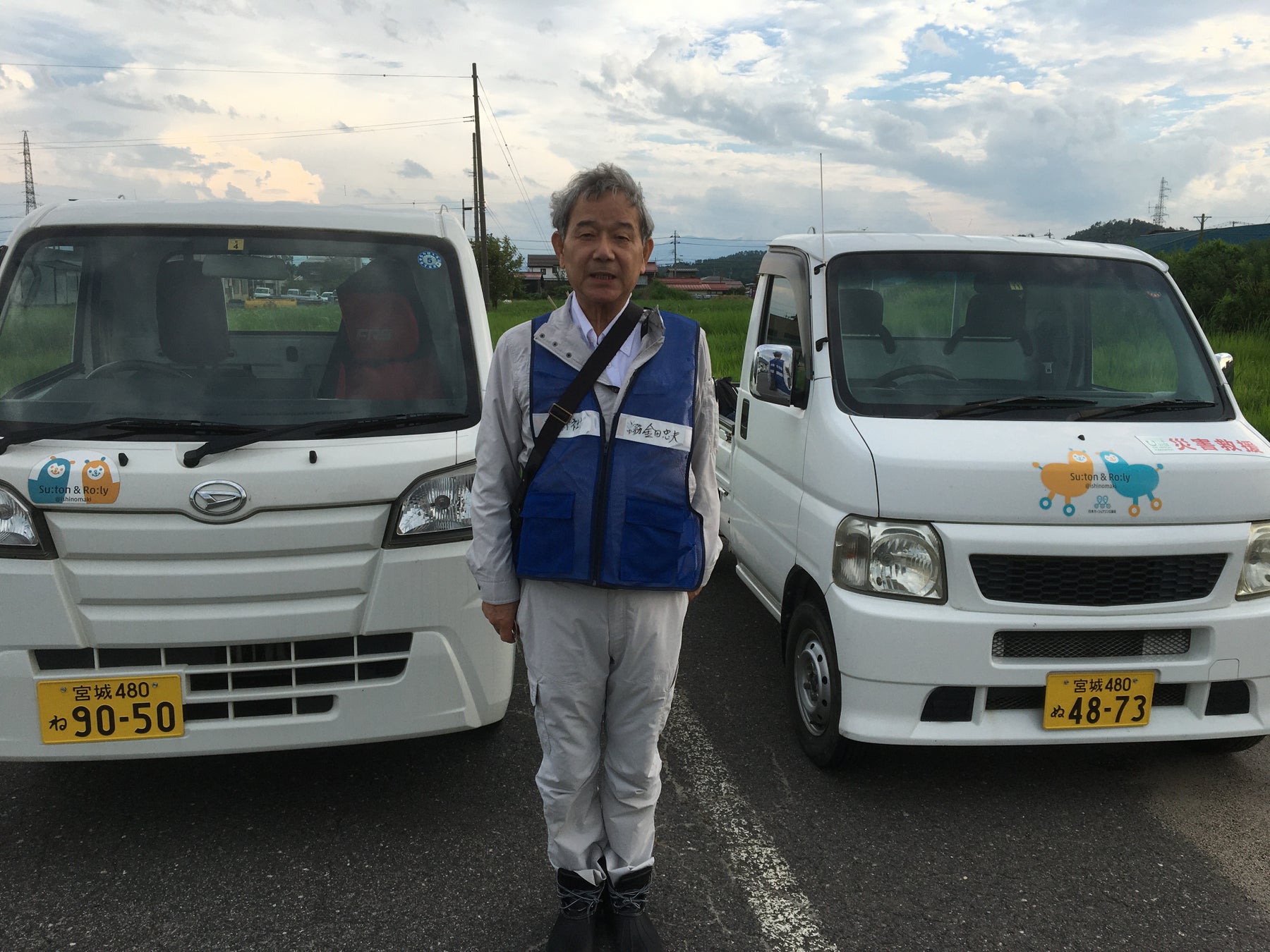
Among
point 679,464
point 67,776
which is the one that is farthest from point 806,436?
point 67,776

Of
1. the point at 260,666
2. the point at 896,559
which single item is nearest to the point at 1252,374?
the point at 896,559

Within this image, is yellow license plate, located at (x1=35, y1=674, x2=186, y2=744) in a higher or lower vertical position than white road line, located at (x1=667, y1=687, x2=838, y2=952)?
higher

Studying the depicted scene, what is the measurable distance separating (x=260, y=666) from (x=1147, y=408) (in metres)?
3.09

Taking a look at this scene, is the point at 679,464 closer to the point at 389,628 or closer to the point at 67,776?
the point at 389,628

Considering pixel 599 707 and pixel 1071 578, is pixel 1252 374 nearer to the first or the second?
pixel 1071 578

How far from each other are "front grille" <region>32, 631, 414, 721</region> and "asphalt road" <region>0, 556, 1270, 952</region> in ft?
1.59

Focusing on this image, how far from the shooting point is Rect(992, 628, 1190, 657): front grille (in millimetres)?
3240

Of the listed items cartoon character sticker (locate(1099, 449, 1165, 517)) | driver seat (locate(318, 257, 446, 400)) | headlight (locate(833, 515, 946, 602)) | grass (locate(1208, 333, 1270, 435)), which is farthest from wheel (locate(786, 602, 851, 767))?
grass (locate(1208, 333, 1270, 435))

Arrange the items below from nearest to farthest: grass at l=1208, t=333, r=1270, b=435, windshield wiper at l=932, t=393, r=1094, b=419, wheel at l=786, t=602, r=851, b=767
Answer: wheel at l=786, t=602, r=851, b=767, windshield wiper at l=932, t=393, r=1094, b=419, grass at l=1208, t=333, r=1270, b=435

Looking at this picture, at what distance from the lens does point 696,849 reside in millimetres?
3146

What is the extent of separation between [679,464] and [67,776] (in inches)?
105

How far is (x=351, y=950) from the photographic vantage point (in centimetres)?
261

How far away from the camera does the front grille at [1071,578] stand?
3.21m

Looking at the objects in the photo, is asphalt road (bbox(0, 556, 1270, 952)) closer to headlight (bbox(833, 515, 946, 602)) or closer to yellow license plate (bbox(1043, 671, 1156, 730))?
yellow license plate (bbox(1043, 671, 1156, 730))
